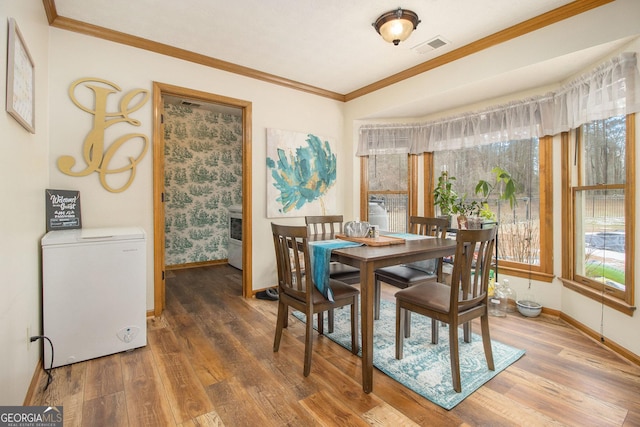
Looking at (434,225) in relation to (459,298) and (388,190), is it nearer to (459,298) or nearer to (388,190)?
(459,298)

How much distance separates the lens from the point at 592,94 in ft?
8.04

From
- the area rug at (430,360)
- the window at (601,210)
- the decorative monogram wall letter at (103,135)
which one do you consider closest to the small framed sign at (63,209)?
the decorative monogram wall letter at (103,135)

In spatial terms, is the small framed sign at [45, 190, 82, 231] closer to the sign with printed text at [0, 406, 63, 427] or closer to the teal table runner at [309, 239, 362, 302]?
the sign with printed text at [0, 406, 63, 427]

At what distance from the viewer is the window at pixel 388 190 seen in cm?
424

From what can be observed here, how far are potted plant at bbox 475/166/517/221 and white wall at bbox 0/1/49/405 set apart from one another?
355 centimetres

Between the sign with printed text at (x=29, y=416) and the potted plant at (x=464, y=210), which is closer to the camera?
the sign with printed text at (x=29, y=416)

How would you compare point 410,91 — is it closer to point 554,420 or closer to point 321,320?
point 321,320

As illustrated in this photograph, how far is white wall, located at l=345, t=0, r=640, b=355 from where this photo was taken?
7.11ft

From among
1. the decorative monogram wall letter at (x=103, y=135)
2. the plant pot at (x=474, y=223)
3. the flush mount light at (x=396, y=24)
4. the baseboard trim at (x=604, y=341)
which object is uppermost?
the flush mount light at (x=396, y=24)

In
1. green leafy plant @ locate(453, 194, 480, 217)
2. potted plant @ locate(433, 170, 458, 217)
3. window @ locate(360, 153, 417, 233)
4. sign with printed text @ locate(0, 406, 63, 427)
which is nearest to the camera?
sign with printed text @ locate(0, 406, 63, 427)

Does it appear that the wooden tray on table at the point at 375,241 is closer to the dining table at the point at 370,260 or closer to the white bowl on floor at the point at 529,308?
the dining table at the point at 370,260

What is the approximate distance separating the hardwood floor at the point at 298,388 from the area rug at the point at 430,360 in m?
0.06

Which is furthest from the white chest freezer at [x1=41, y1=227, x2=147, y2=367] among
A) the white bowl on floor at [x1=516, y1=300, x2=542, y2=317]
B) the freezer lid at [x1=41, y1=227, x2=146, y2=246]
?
the white bowl on floor at [x1=516, y1=300, x2=542, y2=317]

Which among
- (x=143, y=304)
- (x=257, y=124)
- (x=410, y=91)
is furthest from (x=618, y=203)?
(x=143, y=304)
